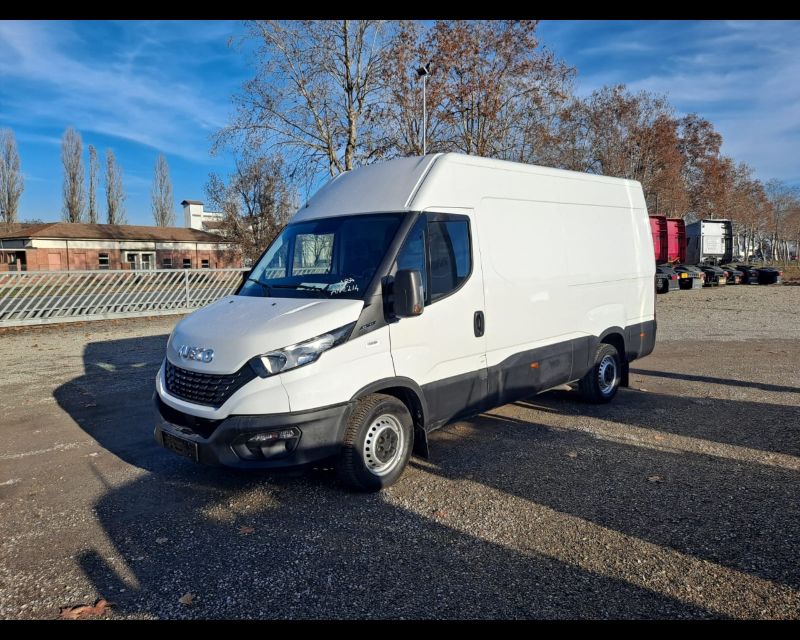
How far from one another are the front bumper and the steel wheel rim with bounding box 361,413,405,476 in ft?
1.07

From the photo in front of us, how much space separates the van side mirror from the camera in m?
4.18

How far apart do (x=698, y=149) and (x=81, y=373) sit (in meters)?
54.3

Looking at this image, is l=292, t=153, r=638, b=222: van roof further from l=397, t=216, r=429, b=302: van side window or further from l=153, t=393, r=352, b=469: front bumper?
l=153, t=393, r=352, b=469: front bumper

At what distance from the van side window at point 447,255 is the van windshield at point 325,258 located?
378 millimetres

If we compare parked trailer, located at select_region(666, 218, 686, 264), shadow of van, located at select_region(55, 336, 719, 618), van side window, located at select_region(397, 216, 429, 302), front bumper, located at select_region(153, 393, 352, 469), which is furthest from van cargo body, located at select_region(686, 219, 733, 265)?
front bumper, located at select_region(153, 393, 352, 469)

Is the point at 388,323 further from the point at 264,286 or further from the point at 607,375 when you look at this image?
the point at 607,375

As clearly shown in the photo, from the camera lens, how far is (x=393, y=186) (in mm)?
4922

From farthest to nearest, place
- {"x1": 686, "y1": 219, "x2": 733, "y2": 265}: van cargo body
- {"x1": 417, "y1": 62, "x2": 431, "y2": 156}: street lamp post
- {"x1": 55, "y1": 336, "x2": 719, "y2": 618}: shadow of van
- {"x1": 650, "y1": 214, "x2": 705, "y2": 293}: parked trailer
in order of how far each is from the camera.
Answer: {"x1": 686, "y1": 219, "x2": 733, "y2": 265}: van cargo body → {"x1": 650, "y1": 214, "x2": 705, "y2": 293}: parked trailer → {"x1": 417, "y1": 62, "x2": 431, "y2": 156}: street lamp post → {"x1": 55, "y1": 336, "x2": 719, "y2": 618}: shadow of van

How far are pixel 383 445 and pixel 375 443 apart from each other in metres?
0.11

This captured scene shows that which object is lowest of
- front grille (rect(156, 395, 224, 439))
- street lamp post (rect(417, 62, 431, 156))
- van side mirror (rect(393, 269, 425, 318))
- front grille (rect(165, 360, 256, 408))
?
front grille (rect(156, 395, 224, 439))

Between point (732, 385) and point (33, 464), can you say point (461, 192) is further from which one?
point (732, 385)

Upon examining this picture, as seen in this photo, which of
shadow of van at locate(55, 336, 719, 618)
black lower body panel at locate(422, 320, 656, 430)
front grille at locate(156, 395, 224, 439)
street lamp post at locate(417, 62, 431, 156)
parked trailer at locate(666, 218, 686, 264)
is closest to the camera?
shadow of van at locate(55, 336, 719, 618)

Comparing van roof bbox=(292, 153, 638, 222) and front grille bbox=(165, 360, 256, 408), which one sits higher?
van roof bbox=(292, 153, 638, 222)

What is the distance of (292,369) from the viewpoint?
3896mm
